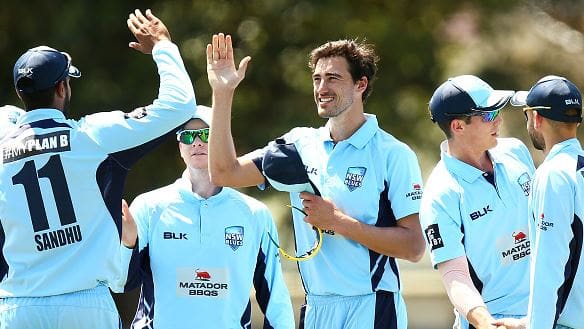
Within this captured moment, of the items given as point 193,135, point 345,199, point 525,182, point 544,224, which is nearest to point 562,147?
point 544,224

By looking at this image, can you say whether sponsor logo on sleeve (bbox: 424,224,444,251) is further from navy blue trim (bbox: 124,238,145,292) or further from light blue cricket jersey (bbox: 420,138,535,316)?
navy blue trim (bbox: 124,238,145,292)

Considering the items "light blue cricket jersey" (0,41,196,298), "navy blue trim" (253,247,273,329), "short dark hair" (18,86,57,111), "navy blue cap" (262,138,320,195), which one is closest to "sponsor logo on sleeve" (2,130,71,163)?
"light blue cricket jersey" (0,41,196,298)

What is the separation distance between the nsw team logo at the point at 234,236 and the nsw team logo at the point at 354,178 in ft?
2.90

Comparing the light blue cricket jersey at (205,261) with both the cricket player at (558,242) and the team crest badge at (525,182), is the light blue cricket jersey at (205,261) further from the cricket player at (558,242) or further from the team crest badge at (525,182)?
the cricket player at (558,242)

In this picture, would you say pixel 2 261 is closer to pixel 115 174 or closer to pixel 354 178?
pixel 115 174

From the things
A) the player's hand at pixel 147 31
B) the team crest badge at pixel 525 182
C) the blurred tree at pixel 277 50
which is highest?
the blurred tree at pixel 277 50

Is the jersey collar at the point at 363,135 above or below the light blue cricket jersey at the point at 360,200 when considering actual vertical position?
above

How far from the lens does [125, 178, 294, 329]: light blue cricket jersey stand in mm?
7348

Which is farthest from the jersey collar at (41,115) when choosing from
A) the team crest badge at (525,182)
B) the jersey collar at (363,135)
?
the team crest badge at (525,182)

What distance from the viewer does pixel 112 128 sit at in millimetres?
6238

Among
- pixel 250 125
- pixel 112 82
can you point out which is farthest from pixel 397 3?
pixel 112 82

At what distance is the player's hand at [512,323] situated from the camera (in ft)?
21.1

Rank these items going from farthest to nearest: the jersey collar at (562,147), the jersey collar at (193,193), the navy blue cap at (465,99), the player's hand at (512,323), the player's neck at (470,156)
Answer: the jersey collar at (193,193)
the player's neck at (470,156)
the navy blue cap at (465,99)
the player's hand at (512,323)
the jersey collar at (562,147)

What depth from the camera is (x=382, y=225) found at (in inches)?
272
